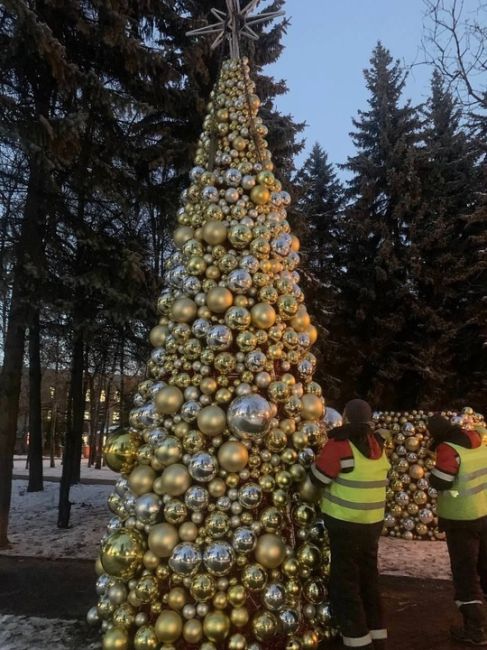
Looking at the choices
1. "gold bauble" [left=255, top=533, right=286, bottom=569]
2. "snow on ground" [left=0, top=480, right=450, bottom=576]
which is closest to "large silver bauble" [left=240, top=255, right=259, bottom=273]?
"gold bauble" [left=255, top=533, right=286, bottom=569]

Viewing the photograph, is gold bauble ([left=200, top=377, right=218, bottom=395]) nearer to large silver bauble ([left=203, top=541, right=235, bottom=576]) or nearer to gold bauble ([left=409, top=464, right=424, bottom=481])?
large silver bauble ([left=203, top=541, right=235, bottom=576])

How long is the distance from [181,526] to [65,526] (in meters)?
6.73

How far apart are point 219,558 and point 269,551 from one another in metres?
0.33

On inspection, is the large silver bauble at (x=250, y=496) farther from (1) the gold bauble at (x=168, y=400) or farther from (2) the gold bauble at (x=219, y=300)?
(2) the gold bauble at (x=219, y=300)

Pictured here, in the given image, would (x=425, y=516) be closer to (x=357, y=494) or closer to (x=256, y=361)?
(x=357, y=494)

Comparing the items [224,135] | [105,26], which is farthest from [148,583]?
[105,26]

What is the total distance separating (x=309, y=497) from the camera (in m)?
4.01

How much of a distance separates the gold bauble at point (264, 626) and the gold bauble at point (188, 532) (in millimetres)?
659

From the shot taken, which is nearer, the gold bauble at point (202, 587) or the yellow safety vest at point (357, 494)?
the gold bauble at point (202, 587)

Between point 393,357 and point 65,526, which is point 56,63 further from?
point 393,357

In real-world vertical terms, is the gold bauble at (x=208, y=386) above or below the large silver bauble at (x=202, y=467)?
above

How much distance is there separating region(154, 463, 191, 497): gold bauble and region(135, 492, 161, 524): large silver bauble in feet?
0.24

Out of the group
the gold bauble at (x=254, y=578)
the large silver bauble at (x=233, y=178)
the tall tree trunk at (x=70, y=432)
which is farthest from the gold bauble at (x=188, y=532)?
the tall tree trunk at (x=70, y=432)

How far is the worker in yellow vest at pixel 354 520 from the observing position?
3.80 metres
